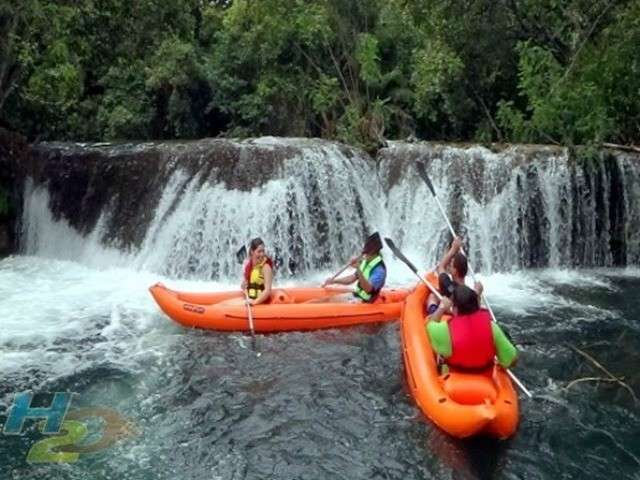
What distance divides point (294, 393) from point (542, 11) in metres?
8.19

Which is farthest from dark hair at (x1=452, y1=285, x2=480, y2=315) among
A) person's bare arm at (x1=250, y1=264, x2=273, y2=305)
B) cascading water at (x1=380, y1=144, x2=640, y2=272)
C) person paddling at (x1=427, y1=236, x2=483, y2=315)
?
cascading water at (x1=380, y1=144, x2=640, y2=272)

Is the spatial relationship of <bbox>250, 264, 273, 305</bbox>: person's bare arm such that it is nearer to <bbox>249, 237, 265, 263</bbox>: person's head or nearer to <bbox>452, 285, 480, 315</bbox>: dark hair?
<bbox>249, 237, 265, 263</bbox>: person's head

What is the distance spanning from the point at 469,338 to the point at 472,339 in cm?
2

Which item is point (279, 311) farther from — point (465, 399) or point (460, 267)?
point (465, 399)

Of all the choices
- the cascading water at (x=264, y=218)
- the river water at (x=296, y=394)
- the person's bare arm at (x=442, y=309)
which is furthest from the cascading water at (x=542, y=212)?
the person's bare arm at (x=442, y=309)

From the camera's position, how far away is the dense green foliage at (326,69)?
33.8 feet

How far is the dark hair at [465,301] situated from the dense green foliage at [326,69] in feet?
19.9

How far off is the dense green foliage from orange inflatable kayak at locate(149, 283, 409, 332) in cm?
389

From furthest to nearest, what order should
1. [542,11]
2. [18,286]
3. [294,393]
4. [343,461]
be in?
[542,11], [18,286], [294,393], [343,461]

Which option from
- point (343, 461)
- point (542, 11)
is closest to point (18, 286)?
point (343, 461)

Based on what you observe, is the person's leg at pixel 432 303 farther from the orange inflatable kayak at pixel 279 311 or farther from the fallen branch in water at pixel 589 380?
the fallen branch in water at pixel 589 380

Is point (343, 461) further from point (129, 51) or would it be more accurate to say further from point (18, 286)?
point (129, 51)

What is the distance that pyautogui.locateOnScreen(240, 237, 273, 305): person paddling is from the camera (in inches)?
295

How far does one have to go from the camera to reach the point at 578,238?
10.4 meters
